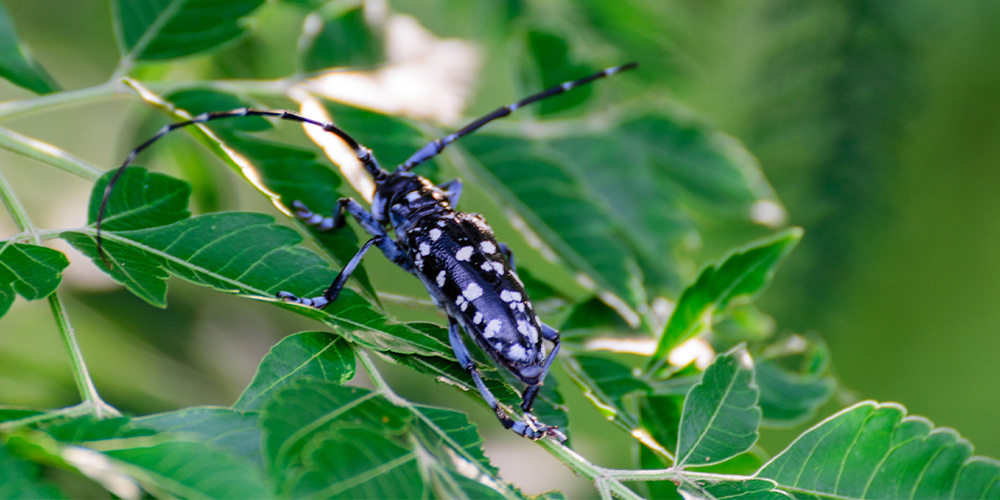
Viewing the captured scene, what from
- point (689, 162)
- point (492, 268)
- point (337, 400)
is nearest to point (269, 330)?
point (492, 268)

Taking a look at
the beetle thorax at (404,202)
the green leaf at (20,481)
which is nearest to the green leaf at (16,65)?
the beetle thorax at (404,202)

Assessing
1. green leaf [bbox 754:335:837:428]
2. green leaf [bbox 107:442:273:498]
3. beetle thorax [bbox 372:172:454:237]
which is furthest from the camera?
beetle thorax [bbox 372:172:454:237]

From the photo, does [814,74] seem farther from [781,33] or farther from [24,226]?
[24,226]

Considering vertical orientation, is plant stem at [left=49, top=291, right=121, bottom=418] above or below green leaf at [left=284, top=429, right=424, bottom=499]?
above

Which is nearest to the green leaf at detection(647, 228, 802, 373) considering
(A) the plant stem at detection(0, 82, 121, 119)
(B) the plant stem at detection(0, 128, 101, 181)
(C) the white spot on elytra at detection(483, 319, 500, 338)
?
(C) the white spot on elytra at detection(483, 319, 500, 338)

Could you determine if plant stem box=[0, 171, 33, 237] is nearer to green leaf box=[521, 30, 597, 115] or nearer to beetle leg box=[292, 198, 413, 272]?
beetle leg box=[292, 198, 413, 272]

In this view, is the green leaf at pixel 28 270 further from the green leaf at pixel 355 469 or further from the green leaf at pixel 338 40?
the green leaf at pixel 338 40
